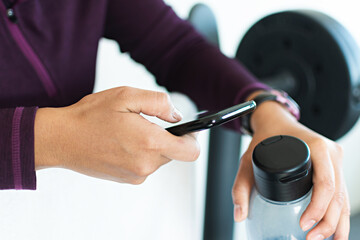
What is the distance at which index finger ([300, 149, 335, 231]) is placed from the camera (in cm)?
39

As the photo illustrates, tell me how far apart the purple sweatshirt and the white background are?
0.10 metres

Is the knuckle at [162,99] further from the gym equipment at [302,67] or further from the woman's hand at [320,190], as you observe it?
the gym equipment at [302,67]

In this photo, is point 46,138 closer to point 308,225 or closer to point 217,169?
point 308,225

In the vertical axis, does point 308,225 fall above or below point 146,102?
below

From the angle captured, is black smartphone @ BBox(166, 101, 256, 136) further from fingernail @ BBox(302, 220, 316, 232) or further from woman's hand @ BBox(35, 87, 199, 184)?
fingernail @ BBox(302, 220, 316, 232)

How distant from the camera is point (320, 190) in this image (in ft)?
1.31

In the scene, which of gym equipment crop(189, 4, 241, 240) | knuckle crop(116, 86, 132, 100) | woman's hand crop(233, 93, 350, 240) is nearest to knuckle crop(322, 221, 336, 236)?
woman's hand crop(233, 93, 350, 240)

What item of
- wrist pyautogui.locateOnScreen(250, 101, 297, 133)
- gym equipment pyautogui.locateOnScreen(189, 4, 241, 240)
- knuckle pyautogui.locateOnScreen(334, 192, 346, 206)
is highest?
wrist pyautogui.locateOnScreen(250, 101, 297, 133)

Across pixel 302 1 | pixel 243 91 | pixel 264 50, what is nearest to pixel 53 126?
pixel 243 91

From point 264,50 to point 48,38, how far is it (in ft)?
1.32

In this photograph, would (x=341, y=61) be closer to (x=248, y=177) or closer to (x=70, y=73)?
(x=248, y=177)

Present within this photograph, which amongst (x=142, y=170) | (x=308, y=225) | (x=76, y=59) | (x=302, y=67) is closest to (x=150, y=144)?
(x=142, y=170)

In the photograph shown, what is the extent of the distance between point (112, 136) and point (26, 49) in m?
0.23

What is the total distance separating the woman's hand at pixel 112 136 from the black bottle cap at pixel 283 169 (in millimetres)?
67
